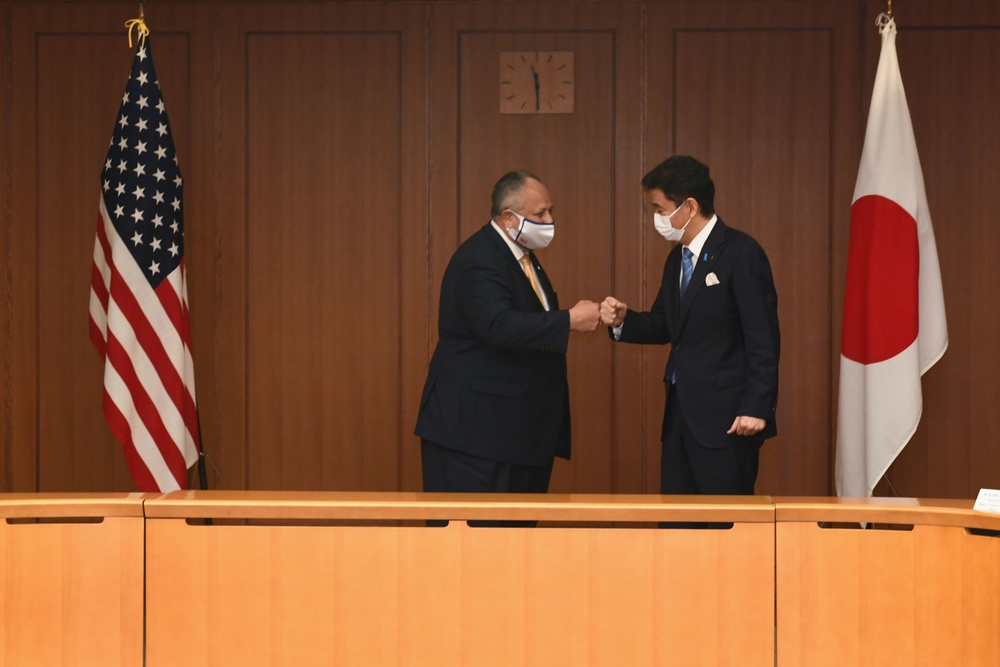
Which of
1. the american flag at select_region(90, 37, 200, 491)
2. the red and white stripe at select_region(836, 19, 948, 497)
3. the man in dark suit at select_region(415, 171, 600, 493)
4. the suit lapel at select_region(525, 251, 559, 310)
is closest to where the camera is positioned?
the man in dark suit at select_region(415, 171, 600, 493)

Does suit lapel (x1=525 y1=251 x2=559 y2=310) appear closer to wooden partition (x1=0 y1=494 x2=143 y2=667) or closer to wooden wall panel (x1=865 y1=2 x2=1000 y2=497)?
wooden partition (x1=0 y1=494 x2=143 y2=667)

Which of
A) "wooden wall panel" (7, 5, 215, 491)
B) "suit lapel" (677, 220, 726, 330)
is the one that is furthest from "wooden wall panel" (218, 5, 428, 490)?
"suit lapel" (677, 220, 726, 330)

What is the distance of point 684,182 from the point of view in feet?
11.2

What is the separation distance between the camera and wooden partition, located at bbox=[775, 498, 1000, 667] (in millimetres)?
2121

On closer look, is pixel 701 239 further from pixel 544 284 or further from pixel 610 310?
pixel 544 284

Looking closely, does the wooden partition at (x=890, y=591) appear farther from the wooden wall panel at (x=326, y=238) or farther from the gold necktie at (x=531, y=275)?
the wooden wall panel at (x=326, y=238)

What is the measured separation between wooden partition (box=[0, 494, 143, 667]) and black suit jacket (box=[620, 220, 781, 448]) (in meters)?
1.79

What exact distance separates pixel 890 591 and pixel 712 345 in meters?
1.31

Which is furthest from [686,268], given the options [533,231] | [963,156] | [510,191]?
[963,156]

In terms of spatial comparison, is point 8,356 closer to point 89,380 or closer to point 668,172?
point 89,380

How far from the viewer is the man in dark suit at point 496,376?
341cm

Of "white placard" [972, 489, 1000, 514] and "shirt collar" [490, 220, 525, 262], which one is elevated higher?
"shirt collar" [490, 220, 525, 262]

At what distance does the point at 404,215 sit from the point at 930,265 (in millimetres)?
2219

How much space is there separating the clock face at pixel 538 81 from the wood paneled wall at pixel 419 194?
0.05 m
